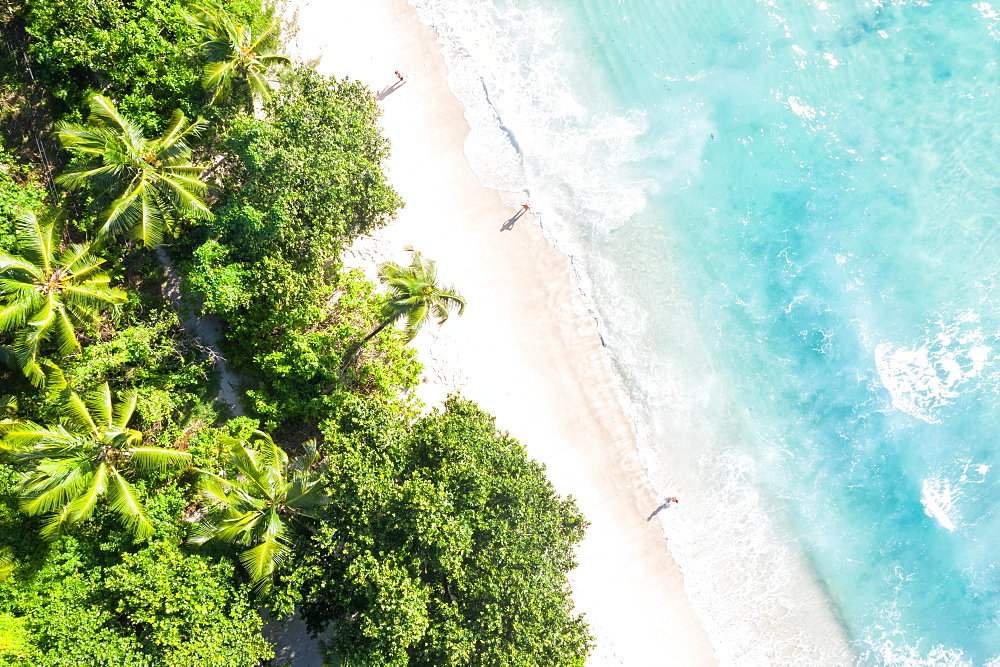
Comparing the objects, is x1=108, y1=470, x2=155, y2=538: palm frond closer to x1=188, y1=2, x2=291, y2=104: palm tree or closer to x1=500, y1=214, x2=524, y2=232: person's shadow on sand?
x1=188, y1=2, x2=291, y2=104: palm tree

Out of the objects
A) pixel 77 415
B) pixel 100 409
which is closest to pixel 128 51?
pixel 100 409

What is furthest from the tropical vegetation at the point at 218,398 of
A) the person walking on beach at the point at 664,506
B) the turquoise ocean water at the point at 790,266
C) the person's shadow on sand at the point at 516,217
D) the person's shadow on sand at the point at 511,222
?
the turquoise ocean water at the point at 790,266

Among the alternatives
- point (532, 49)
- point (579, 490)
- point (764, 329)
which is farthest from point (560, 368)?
point (532, 49)

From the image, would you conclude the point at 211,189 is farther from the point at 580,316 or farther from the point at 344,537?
the point at 580,316

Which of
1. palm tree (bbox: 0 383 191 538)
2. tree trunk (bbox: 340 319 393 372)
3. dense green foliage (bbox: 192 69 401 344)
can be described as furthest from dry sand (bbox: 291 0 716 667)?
palm tree (bbox: 0 383 191 538)

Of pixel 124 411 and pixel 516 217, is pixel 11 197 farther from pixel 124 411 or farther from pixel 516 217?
pixel 516 217
